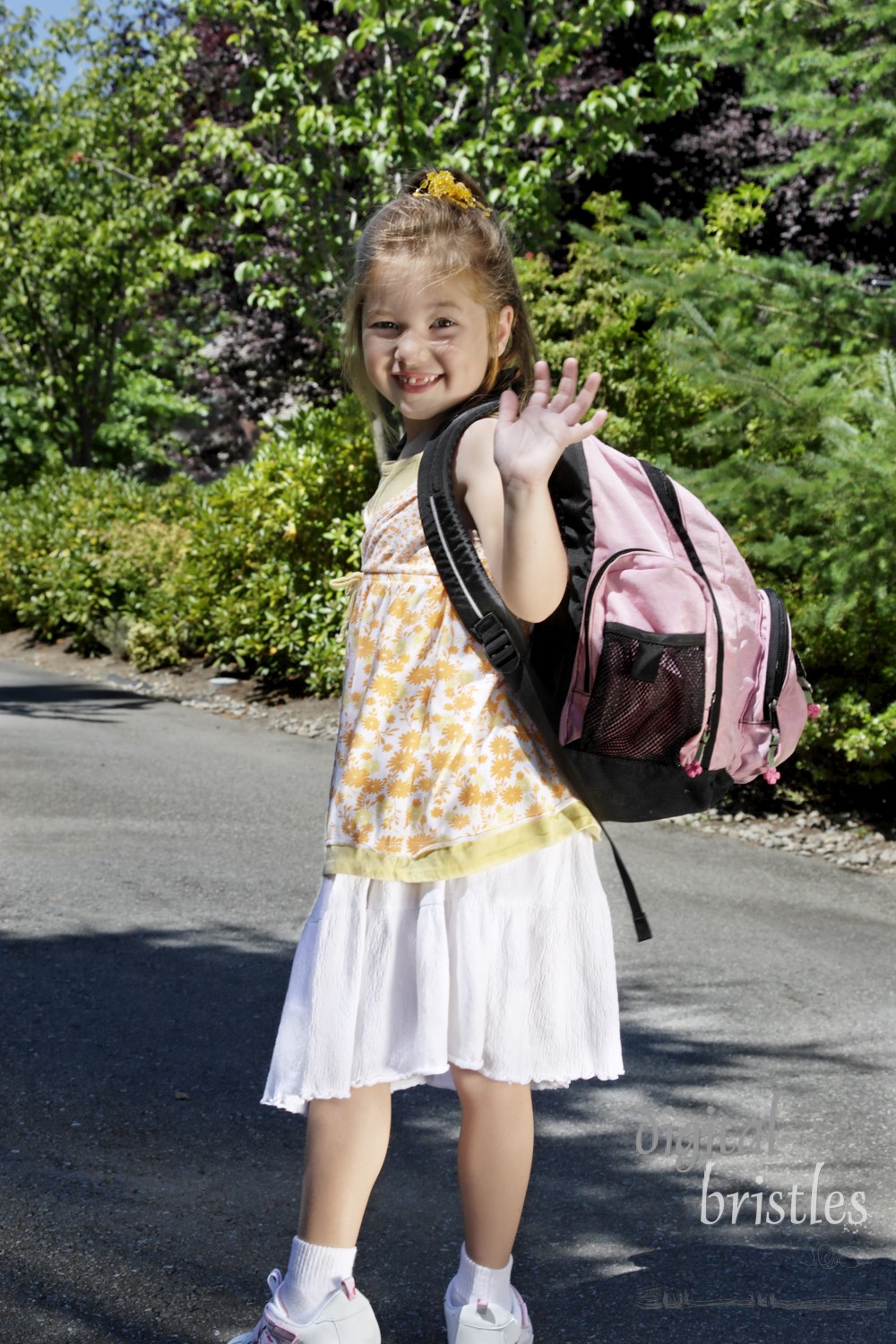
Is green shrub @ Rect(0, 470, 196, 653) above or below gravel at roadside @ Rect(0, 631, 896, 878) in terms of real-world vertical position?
above

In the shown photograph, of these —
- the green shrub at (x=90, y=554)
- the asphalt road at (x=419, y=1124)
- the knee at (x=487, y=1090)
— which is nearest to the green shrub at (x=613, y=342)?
the asphalt road at (x=419, y=1124)

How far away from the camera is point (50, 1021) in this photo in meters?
3.65

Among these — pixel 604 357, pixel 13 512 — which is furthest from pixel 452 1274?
pixel 13 512

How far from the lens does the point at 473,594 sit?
2008 millimetres

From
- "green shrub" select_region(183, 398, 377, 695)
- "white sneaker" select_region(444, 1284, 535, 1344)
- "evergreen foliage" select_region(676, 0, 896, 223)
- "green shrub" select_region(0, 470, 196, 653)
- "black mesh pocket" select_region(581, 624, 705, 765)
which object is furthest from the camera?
"green shrub" select_region(0, 470, 196, 653)

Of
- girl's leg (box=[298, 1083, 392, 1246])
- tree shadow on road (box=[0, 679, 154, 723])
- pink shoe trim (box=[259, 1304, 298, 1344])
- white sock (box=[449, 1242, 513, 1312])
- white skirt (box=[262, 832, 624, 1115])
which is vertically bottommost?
tree shadow on road (box=[0, 679, 154, 723])

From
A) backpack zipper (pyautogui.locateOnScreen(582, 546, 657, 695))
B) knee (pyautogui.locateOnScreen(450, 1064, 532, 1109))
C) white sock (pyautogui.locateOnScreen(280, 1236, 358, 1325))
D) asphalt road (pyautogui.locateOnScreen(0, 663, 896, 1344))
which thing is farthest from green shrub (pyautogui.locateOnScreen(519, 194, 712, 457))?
white sock (pyautogui.locateOnScreen(280, 1236, 358, 1325))

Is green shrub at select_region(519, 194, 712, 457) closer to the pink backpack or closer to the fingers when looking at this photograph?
the pink backpack

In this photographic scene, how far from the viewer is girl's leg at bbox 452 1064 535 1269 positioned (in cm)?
201

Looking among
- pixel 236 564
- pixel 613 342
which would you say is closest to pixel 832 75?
pixel 613 342

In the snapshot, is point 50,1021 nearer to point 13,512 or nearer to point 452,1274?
point 452,1274

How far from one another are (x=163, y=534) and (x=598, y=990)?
1112cm

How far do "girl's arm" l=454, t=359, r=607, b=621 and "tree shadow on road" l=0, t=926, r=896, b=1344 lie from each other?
4.04 ft

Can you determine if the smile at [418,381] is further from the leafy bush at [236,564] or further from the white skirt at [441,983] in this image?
the leafy bush at [236,564]
